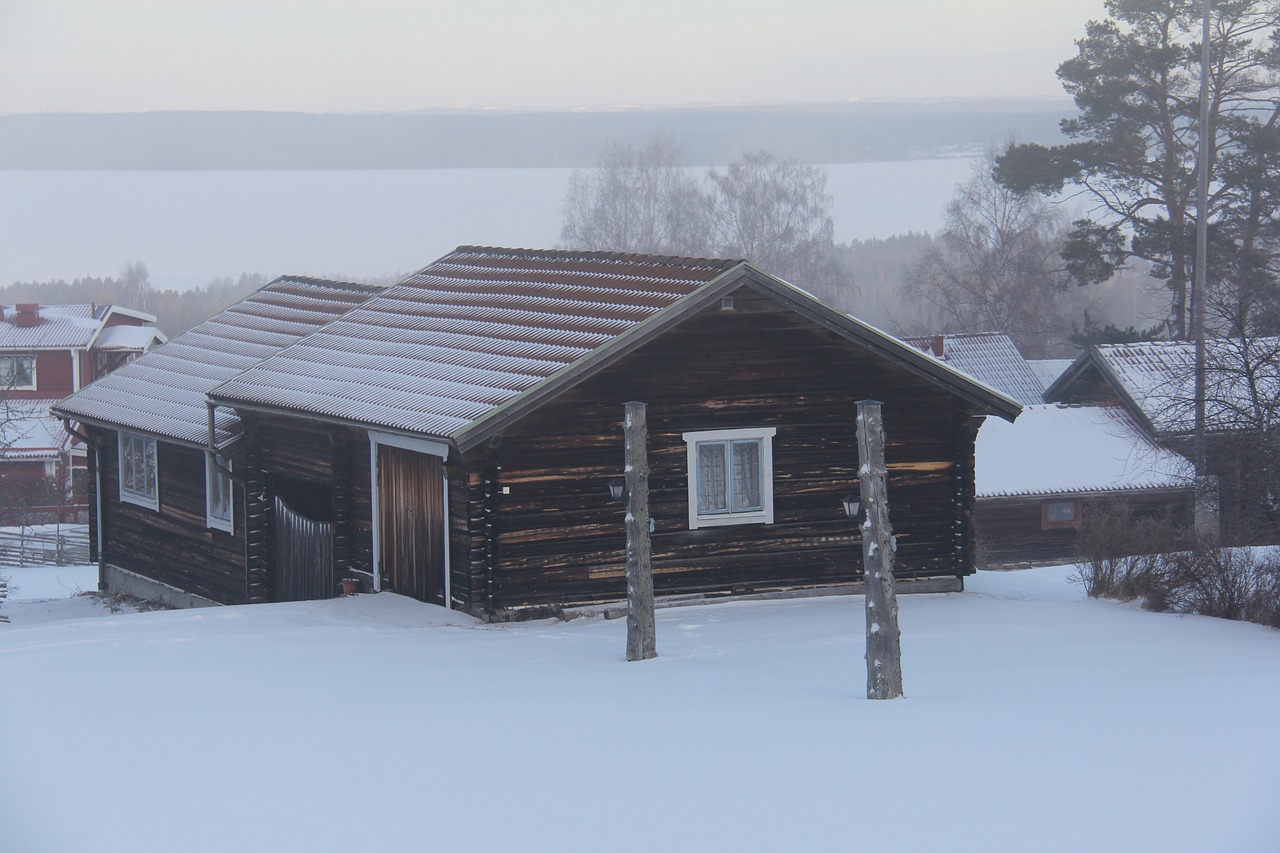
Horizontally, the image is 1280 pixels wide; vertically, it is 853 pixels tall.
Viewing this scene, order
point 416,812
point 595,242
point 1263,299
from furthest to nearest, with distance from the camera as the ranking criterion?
point 595,242 < point 1263,299 < point 416,812

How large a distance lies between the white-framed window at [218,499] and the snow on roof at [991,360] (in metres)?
29.5

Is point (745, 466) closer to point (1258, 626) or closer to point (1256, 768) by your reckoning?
point (1258, 626)

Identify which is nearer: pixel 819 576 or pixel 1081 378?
pixel 819 576

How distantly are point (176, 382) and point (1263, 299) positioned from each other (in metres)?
19.7

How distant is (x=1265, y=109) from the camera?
4456 cm

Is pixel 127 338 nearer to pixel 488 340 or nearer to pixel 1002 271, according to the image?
pixel 488 340

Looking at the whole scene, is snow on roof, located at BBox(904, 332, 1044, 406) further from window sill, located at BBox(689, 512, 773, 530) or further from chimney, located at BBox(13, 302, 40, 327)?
chimney, located at BBox(13, 302, 40, 327)

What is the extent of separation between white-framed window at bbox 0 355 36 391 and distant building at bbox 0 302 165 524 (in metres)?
0.04

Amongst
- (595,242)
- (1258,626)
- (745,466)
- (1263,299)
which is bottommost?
(1258,626)

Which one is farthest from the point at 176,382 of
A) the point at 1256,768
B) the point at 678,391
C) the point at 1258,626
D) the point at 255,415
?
the point at 1256,768

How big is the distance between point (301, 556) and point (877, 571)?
10.4 metres

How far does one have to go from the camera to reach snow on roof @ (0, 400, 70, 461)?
4447 centimetres

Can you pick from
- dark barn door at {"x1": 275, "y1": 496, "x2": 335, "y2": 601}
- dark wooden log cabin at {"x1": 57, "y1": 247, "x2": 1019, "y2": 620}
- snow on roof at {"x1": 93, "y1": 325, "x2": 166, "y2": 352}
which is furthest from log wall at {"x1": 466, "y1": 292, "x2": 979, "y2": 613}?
snow on roof at {"x1": 93, "y1": 325, "x2": 166, "y2": 352}

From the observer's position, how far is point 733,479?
54.7ft
